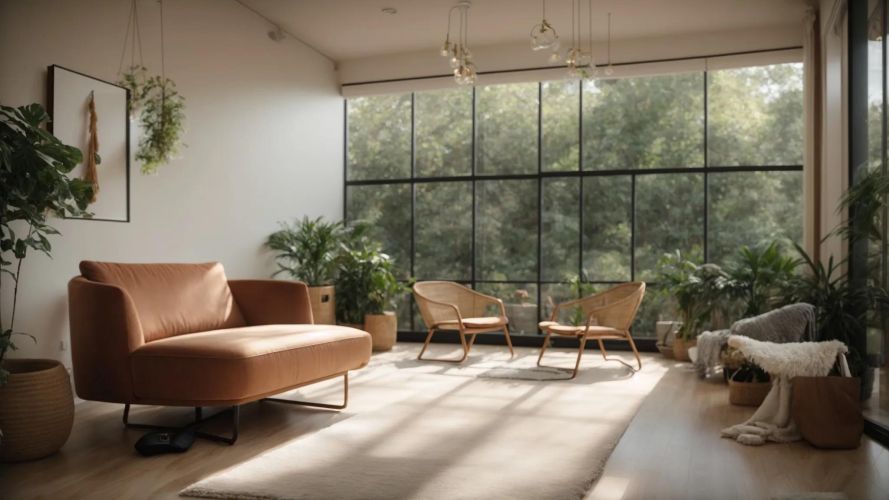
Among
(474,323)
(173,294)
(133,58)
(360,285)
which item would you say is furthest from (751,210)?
(133,58)

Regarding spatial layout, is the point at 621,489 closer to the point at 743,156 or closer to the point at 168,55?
the point at 168,55

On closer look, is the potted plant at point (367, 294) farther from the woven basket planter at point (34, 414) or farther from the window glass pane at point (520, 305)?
the woven basket planter at point (34, 414)

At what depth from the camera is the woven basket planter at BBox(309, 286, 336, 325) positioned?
652cm

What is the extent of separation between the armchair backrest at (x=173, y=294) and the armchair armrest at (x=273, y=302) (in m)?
0.07

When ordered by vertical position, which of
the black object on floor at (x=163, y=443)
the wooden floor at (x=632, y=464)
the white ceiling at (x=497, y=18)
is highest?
the white ceiling at (x=497, y=18)

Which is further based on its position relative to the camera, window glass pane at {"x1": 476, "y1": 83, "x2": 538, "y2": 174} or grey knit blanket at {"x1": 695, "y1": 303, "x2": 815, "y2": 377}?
window glass pane at {"x1": 476, "y1": 83, "x2": 538, "y2": 174}

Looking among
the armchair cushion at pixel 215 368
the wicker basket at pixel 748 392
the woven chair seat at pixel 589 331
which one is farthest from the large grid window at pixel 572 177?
the armchair cushion at pixel 215 368

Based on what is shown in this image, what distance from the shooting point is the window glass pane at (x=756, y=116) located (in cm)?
670

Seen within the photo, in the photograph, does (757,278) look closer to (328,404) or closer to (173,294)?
(328,404)

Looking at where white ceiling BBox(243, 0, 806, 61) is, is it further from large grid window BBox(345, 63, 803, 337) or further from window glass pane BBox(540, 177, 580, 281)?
window glass pane BBox(540, 177, 580, 281)

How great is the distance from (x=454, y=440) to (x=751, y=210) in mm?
4573

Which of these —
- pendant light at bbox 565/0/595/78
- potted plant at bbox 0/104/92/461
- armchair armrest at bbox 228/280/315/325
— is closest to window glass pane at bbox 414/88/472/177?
pendant light at bbox 565/0/595/78

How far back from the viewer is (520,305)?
7.51m

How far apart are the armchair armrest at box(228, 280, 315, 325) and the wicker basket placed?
2.65 meters
